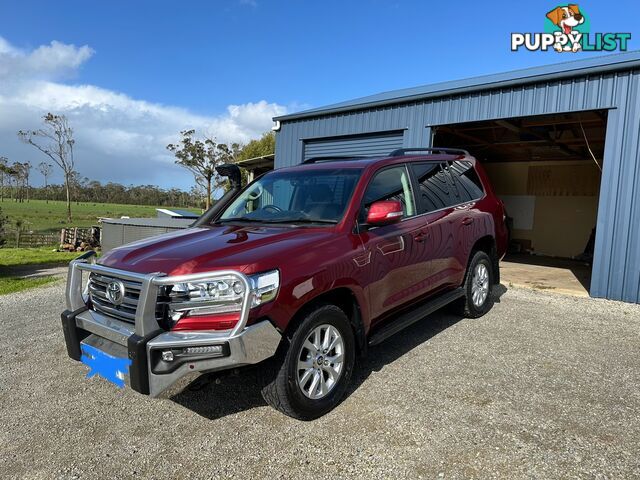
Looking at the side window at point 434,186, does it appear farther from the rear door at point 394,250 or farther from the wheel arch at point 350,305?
the wheel arch at point 350,305

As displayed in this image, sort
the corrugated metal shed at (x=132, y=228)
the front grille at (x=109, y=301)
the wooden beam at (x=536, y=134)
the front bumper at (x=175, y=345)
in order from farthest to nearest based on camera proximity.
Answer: the corrugated metal shed at (x=132, y=228) < the wooden beam at (x=536, y=134) < the front grille at (x=109, y=301) < the front bumper at (x=175, y=345)

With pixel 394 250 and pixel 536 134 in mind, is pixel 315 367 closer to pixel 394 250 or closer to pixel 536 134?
pixel 394 250

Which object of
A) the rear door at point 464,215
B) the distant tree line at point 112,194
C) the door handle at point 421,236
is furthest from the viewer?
the distant tree line at point 112,194

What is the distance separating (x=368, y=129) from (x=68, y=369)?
7554 mm

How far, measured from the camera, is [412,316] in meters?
3.93

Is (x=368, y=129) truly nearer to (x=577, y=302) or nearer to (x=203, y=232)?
(x=577, y=302)

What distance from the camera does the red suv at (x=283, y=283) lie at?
2504 millimetres

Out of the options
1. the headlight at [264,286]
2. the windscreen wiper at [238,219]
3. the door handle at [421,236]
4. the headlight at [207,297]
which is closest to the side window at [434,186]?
the door handle at [421,236]

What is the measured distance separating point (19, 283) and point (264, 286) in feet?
26.4

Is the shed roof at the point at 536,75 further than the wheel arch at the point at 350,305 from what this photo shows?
Yes

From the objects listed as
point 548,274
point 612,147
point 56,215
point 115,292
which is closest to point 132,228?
point 115,292

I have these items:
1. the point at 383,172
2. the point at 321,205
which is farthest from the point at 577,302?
the point at 321,205

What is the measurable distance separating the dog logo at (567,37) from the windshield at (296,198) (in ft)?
28.9

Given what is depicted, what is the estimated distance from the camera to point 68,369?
12.9 ft
